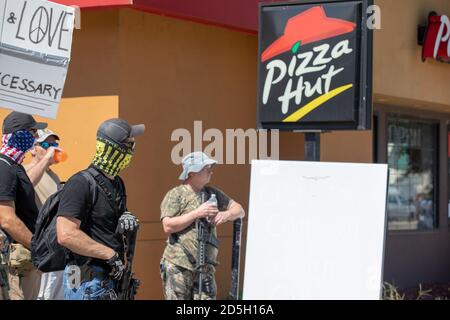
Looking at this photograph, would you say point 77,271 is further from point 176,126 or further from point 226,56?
point 226,56

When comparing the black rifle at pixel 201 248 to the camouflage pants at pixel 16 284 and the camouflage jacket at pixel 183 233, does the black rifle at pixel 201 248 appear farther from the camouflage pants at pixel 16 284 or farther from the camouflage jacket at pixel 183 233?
the camouflage pants at pixel 16 284

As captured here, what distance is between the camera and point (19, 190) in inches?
227

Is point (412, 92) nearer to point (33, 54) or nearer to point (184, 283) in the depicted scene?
point (184, 283)

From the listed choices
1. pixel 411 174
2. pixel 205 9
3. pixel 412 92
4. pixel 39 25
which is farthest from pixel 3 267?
pixel 411 174

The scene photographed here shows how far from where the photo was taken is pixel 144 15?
8.27m

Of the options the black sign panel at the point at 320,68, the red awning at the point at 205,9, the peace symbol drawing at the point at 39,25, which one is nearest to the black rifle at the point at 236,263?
the black sign panel at the point at 320,68

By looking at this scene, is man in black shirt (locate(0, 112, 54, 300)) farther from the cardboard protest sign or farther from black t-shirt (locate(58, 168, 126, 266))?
black t-shirt (locate(58, 168, 126, 266))

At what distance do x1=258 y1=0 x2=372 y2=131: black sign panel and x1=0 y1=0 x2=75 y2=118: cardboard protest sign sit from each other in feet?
4.46

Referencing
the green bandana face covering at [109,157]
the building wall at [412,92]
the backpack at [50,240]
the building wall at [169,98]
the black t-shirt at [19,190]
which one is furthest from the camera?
the building wall at [412,92]

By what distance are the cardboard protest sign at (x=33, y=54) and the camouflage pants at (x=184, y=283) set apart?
1.89 meters

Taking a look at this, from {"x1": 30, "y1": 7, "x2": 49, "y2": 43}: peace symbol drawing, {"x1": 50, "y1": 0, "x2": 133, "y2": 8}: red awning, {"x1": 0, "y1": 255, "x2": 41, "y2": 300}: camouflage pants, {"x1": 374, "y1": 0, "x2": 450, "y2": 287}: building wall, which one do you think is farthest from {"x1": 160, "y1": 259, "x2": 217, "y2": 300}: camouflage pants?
{"x1": 374, "y1": 0, "x2": 450, "y2": 287}: building wall

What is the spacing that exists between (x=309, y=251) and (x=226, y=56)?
4.56m

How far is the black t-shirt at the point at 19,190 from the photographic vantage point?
562 centimetres

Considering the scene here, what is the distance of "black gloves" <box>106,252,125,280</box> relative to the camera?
198 inches
